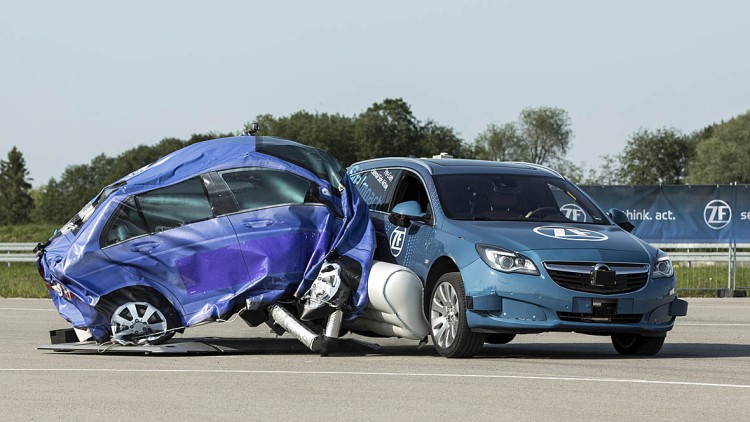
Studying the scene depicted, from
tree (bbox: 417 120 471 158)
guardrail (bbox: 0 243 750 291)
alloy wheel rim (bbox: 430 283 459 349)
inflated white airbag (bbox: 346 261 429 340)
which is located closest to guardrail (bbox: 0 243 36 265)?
guardrail (bbox: 0 243 750 291)

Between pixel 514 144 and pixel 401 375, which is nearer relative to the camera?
pixel 401 375

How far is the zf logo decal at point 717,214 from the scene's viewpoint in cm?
2355

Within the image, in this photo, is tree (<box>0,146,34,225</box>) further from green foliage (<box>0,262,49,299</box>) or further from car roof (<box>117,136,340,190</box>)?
car roof (<box>117,136,340,190</box>)

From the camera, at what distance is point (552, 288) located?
1073 centimetres

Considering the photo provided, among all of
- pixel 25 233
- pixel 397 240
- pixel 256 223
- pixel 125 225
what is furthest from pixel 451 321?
pixel 25 233

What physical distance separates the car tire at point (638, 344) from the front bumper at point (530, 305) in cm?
85

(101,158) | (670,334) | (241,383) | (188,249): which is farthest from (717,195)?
(101,158)

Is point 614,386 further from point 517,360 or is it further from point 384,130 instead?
point 384,130

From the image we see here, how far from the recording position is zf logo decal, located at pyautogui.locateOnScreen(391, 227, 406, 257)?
12141 mm

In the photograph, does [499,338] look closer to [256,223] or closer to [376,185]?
[376,185]

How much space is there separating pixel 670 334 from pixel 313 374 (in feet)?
21.0

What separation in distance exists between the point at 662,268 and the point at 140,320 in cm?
485

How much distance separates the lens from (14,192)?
487ft

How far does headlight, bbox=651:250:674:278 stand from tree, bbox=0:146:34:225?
454 feet
